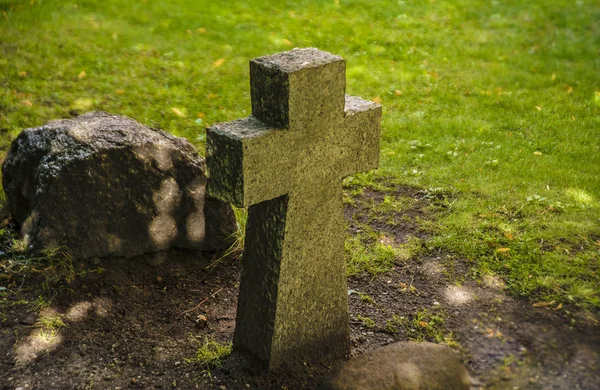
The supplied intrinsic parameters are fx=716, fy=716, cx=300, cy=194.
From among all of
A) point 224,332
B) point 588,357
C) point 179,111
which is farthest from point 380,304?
point 179,111

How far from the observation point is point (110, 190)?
455 centimetres

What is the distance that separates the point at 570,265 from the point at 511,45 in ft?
16.1

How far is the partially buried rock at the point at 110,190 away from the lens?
450 cm

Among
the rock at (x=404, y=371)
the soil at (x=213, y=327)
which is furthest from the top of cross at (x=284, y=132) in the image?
the soil at (x=213, y=327)

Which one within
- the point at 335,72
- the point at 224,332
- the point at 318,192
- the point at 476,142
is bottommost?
the point at 224,332

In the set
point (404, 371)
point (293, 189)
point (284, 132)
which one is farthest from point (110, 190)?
point (404, 371)

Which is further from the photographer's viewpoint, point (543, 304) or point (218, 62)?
point (218, 62)

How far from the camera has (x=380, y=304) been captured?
457 centimetres

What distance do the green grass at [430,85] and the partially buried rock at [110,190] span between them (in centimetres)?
176

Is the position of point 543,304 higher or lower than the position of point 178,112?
lower

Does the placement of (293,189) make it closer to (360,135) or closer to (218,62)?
(360,135)

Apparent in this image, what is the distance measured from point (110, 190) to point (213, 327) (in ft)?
3.58

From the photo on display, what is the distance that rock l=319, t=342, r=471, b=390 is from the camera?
350cm

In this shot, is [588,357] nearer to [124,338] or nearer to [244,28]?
[124,338]
